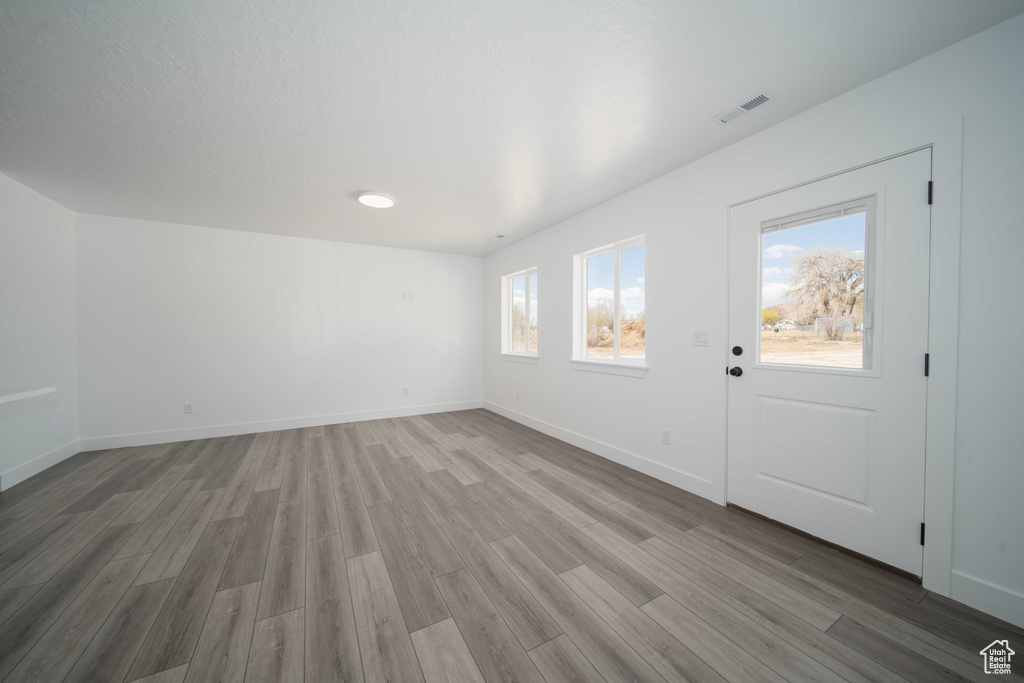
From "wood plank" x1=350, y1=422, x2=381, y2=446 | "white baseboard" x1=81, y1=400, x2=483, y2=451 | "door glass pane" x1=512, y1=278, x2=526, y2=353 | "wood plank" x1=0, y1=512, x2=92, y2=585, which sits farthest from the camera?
"door glass pane" x1=512, y1=278, x2=526, y2=353

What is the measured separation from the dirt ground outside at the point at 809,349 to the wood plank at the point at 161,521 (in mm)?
4012

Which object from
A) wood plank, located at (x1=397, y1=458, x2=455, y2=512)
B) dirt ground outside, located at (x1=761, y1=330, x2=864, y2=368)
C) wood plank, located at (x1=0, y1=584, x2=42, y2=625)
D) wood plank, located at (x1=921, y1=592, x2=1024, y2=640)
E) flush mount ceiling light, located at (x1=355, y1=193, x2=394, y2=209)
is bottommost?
wood plank, located at (x1=397, y1=458, x2=455, y2=512)

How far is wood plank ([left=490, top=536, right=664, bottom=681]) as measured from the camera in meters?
1.29

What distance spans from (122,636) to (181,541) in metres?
0.80

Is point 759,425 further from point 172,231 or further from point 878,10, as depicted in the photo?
point 172,231

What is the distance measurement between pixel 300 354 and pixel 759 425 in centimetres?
523

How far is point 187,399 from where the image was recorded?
4.21 m

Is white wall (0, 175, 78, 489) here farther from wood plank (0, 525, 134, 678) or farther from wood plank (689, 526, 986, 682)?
wood plank (689, 526, 986, 682)

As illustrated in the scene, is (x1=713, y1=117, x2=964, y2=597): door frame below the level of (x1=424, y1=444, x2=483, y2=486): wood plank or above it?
above

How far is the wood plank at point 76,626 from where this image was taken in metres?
1.28

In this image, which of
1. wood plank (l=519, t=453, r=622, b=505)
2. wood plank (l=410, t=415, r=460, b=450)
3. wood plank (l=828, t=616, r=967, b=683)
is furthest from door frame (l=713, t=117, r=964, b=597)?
wood plank (l=410, t=415, r=460, b=450)

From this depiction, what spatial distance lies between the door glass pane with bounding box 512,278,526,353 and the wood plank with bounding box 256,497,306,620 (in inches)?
140

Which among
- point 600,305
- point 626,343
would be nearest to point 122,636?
point 626,343

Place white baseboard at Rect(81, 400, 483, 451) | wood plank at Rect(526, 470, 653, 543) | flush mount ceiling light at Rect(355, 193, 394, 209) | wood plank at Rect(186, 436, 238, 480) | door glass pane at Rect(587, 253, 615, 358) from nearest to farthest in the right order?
wood plank at Rect(526, 470, 653, 543) → wood plank at Rect(186, 436, 238, 480) → flush mount ceiling light at Rect(355, 193, 394, 209) → door glass pane at Rect(587, 253, 615, 358) → white baseboard at Rect(81, 400, 483, 451)
